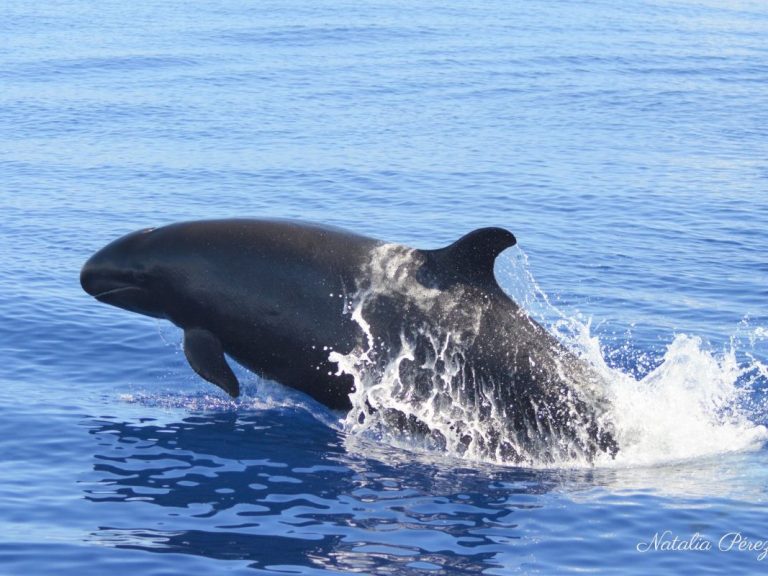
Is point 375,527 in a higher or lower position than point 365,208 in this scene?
lower

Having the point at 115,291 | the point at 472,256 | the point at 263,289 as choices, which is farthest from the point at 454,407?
the point at 115,291

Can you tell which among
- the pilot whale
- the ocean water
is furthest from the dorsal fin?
the ocean water

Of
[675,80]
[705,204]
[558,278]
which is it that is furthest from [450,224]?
[675,80]

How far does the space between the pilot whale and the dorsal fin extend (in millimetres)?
12

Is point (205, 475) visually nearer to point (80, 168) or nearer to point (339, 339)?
point (339, 339)

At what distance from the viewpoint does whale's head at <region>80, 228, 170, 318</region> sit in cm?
1401

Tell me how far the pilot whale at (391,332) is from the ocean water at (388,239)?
0.44 metres

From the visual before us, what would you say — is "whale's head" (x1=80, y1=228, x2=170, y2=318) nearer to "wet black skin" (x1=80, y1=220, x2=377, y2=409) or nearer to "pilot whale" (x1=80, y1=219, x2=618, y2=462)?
"wet black skin" (x1=80, y1=220, x2=377, y2=409)

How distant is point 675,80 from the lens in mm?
39594

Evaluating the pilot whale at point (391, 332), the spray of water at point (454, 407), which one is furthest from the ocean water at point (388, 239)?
the pilot whale at point (391, 332)

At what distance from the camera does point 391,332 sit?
13.1 m

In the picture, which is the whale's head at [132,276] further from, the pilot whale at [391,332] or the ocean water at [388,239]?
the ocean water at [388,239]

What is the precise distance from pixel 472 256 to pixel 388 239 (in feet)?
29.7

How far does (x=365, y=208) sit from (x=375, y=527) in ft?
43.7
